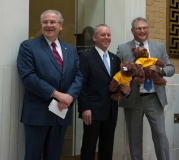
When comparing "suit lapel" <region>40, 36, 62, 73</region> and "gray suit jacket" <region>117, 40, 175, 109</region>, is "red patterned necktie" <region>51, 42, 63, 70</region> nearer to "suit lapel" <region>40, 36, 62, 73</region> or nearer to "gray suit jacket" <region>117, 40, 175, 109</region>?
"suit lapel" <region>40, 36, 62, 73</region>

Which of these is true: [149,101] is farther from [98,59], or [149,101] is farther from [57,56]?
[57,56]

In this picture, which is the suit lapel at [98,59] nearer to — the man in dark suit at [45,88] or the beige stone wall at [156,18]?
the man in dark suit at [45,88]

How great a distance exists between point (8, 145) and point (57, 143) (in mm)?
582

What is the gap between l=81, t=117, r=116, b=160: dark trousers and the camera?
13.7ft

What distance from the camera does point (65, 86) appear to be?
3746mm

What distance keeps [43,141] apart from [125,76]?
4.08ft

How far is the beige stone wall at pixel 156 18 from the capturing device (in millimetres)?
5742

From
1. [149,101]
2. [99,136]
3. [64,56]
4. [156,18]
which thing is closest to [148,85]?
[149,101]

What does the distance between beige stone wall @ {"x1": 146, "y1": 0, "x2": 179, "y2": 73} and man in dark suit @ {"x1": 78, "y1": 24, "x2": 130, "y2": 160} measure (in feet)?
5.37

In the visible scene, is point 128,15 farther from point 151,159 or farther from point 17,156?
point 17,156

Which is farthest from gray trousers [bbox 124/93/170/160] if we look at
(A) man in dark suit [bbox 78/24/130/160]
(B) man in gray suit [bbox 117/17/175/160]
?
(A) man in dark suit [bbox 78/24/130/160]

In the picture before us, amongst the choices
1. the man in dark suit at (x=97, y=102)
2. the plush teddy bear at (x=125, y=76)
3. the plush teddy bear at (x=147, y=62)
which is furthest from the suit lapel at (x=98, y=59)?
the plush teddy bear at (x=147, y=62)

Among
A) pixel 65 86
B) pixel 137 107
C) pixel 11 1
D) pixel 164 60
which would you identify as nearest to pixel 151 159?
pixel 137 107

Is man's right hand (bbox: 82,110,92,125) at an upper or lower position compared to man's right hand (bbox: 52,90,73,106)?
lower
